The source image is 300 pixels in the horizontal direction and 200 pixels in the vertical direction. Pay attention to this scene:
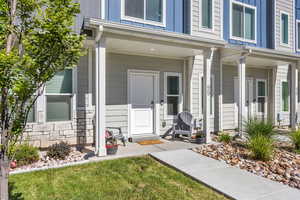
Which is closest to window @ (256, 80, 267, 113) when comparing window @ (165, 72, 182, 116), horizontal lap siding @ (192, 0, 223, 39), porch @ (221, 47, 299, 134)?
porch @ (221, 47, 299, 134)

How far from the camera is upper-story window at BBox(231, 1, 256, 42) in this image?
324 inches

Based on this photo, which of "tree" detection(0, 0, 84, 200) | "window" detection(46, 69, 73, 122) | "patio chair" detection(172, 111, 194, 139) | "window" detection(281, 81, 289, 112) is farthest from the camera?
"window" detection(281, 81, 289, 112)

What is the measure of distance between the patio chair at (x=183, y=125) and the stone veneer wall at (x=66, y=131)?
2.60m

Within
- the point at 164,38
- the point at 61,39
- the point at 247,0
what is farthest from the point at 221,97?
the point at 61,39

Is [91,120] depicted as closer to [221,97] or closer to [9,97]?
[9,97]

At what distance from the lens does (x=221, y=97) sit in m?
7.70

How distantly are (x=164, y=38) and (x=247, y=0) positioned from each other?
5.80m

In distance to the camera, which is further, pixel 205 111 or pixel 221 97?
pixel 221 97

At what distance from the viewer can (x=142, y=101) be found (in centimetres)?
650

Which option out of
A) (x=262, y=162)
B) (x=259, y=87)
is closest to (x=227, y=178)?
(x=262, y=162)

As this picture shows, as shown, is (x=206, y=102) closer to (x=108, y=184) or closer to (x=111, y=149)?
(x=111, y=149)

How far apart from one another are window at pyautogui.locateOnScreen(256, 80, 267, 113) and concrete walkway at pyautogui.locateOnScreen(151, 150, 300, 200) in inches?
230

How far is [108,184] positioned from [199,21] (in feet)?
20.7

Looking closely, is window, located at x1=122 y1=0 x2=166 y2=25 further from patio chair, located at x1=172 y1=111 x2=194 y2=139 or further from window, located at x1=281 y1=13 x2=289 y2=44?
window, located at x1=281 y1=13 x2=289 y2=44
